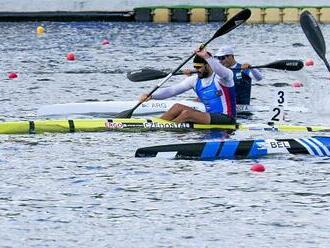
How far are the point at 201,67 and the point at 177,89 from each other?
73 centimetres

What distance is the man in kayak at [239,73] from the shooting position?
76.4ft

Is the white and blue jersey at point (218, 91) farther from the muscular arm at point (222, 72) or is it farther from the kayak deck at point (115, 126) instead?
Answer: the kayak deck at point (115, 126)

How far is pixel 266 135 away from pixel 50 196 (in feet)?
21.0

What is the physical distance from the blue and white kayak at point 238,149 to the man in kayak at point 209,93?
8.76 ft

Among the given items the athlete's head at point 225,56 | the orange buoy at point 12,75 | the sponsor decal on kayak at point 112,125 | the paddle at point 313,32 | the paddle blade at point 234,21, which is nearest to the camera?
the sponsor decal on kayak at point 112,125

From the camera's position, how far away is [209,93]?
72.3 ft

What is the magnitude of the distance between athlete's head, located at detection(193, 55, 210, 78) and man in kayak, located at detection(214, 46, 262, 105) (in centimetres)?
128

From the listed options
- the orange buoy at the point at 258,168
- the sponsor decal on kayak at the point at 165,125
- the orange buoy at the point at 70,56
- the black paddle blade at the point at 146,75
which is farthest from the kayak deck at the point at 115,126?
the orange buoy at the point at 70,56

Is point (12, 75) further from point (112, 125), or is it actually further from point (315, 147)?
point (315, 147)

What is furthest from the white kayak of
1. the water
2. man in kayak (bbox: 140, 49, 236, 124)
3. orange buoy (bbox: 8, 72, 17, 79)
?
orange buoy (bbox: 8, 72, 17, 79)

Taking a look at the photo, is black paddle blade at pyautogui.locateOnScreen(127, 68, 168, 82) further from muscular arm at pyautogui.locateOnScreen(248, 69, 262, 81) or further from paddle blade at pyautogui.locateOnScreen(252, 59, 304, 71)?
paddle blade at pyautogui.locateOnScreen(252, 59, 304, 71)

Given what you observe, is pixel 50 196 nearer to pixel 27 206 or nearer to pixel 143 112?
pixel 27 206

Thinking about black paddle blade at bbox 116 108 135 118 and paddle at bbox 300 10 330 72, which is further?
black paddle blade at bbox 116 108 135 118

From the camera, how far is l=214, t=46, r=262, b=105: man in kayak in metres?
23.3
